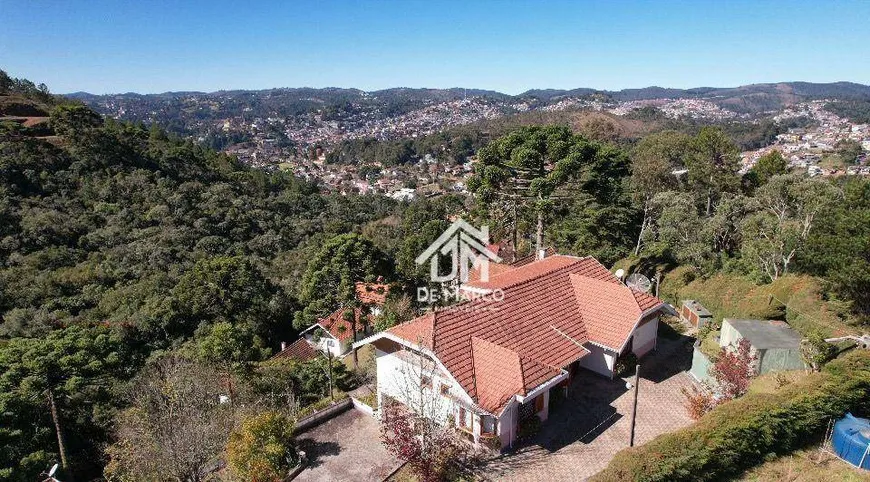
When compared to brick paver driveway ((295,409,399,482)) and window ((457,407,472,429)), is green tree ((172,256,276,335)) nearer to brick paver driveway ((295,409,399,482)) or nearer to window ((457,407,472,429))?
brick paver driveway ((295,409,399,482))

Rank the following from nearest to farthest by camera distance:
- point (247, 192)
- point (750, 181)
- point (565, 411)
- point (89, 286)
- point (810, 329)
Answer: point (565, 411) < point (810, 329) < point (89, 286) < point (750, 181) < point (247, 192)

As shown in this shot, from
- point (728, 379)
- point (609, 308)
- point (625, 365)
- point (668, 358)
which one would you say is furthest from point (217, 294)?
point (728, 379)

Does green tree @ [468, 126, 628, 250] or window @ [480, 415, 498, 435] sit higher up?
green tree @ [468, 126, 628, 250]

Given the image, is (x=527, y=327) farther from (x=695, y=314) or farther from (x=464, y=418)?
(x=695, y=314)

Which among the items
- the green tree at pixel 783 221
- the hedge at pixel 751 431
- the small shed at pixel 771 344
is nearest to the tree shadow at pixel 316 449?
the hedge at pixel 751 431

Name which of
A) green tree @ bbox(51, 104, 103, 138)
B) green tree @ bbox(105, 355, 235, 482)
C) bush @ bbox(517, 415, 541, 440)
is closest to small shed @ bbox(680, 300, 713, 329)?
→ bush @ bbox(517, 415, 541, 440)

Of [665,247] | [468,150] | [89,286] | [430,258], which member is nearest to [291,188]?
[89,286]

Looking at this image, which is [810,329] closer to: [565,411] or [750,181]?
[565,411]

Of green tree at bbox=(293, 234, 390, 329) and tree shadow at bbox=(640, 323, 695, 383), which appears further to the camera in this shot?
green tree at bbox=(293, 234, 390, 329)
